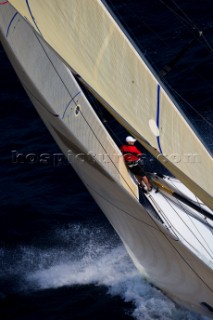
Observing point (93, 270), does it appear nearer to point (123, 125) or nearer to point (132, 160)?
point (132, 160)

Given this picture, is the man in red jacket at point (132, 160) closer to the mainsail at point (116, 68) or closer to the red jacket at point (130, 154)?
the red jacket at point (130, 154)

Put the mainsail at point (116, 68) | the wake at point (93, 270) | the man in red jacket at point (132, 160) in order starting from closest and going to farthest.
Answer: the mainsail at point (116, 68) < the man in red jacket at point (132, 160) < the wake at point (93, 270)

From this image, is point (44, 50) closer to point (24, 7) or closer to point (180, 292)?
point (24, 7)

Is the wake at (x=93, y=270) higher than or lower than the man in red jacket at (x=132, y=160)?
lower

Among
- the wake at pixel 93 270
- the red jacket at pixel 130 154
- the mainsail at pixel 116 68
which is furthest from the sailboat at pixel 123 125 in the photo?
the wake at pixel 93 270

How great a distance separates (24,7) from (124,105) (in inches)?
106

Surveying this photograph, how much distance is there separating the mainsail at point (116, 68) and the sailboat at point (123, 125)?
2 centimetres

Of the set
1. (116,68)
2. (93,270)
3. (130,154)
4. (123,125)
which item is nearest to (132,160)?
(130,154)

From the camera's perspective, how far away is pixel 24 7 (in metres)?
14.6

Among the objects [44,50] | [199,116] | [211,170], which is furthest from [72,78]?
[199,116]

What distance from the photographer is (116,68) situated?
48.6ft

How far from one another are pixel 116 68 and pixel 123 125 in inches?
55.3

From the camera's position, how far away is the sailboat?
14.5m

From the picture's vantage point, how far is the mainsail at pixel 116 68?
1448cm
